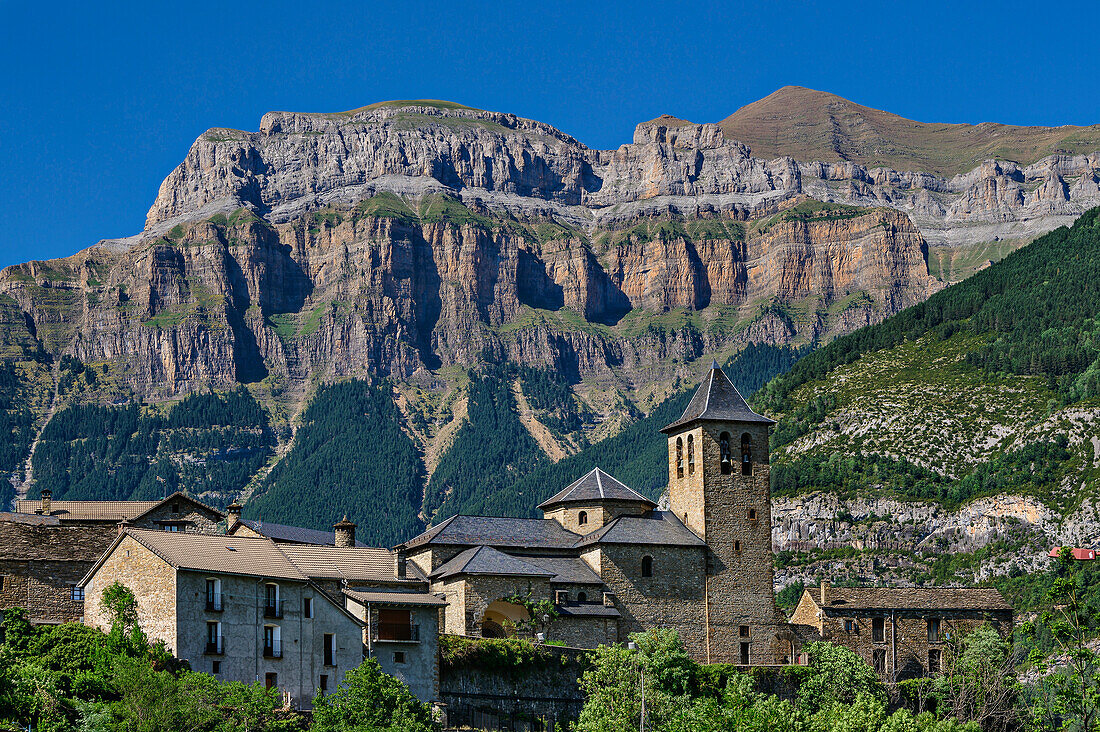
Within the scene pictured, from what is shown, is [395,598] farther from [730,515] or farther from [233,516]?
[233,516]

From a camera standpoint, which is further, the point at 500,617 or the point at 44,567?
the point at 500,617

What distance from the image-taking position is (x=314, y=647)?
76000mm

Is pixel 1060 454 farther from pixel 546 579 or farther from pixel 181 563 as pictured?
pixel 181 563

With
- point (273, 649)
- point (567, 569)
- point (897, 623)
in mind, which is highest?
point (567, 569)

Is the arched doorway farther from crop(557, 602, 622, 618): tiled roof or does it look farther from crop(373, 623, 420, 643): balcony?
crop(373, 623, 420, 643): balcony

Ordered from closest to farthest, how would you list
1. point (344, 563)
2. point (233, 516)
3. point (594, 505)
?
point (344, 563)
point (594, 505)
point (233, 516)

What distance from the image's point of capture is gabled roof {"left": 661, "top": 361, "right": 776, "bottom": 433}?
10244 centimetres

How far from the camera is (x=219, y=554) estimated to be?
2977 inches

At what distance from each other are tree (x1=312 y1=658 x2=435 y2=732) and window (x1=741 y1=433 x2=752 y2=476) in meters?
36.4

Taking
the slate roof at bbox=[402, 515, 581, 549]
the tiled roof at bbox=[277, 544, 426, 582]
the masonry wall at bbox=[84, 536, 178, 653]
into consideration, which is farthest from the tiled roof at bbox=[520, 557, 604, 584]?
the masonry wall at bbox=[84, 536, 178, 653]

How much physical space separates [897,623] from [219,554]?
1938 inches

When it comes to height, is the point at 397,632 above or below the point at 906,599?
below

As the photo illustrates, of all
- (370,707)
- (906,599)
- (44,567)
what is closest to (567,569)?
(906,599)

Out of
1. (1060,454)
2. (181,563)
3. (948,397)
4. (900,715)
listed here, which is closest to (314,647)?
(181,563)
